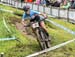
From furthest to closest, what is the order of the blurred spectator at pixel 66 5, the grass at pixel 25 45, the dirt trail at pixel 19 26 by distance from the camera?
the blurred spectator at pixel 66 5 < the dirt trail at pixel 19 26 < the grass at pixel 25 45

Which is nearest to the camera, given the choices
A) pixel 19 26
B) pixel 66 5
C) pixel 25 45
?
pixel 25 45

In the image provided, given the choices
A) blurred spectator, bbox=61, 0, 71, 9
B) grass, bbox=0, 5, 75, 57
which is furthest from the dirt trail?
blurred spectator, bbox=61, 0, 71, 9

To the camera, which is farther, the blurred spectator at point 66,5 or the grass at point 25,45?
the blurred spectator at point 66,5

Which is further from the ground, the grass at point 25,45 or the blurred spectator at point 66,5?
the blurred spectator at point 66,5

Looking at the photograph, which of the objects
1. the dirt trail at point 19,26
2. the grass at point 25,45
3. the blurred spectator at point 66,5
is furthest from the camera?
the blurred spectator at point 66,5

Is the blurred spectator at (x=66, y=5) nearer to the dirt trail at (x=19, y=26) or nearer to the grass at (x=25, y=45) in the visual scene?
the dirt trail at (x=19, y=26)

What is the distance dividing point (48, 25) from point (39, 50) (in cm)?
553

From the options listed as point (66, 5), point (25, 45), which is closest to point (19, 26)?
point (25, 45)

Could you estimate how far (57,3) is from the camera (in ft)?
75.6

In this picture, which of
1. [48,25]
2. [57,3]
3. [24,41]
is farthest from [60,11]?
[24,41]

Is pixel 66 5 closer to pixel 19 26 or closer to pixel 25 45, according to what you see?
pixel 19 26

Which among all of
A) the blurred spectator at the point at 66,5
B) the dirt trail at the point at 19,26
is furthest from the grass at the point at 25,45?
the blurred spectator at the point at 66,5

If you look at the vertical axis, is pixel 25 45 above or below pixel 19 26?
below

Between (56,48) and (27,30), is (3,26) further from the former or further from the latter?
(56,48)
